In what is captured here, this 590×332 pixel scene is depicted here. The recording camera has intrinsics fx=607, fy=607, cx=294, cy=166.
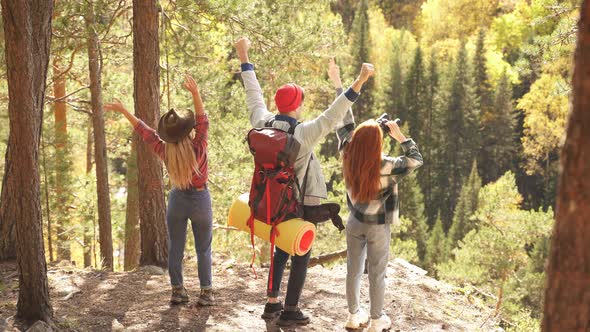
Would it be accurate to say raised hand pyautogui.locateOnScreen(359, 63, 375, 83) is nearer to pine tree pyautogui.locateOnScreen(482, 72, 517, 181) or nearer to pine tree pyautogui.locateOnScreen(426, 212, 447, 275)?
pine tree pyautogui.locateOnScreen(426, 212, 447, 275)

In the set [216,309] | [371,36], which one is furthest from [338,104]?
A: [371,36]

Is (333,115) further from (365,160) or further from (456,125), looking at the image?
(456,125)

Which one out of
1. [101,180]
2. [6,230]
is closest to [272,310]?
[6,230]

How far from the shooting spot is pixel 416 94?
172 feet

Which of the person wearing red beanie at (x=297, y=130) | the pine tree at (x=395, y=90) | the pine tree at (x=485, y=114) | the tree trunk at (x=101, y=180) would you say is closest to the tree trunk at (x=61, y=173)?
the tree trunk at (x=101, y=180)

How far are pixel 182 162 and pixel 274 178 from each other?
657mm

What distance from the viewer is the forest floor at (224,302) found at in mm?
4184

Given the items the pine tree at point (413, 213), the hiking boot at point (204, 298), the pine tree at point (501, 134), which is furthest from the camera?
the pine tree at point (501, 134)

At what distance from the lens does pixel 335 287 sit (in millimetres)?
5414

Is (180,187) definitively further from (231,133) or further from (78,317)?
(231,133)

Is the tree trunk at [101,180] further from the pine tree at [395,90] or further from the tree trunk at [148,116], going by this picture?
the pine tree at [395,90]

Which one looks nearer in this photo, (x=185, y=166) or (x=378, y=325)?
(x=185, y=166)

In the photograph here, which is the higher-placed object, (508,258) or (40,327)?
(40,327)

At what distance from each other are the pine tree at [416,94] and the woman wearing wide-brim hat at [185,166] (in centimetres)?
4903
